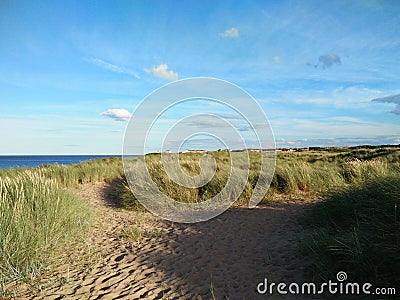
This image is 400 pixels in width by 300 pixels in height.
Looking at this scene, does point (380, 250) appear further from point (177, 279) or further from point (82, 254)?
point (82, 254)

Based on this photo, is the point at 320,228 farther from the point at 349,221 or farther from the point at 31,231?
the point at 31,231

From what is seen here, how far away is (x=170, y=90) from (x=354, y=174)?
670cm

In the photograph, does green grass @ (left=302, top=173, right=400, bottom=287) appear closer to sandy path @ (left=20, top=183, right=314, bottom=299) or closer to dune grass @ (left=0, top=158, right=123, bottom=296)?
sandy path @ (left=20, top=183, right=314, bottom=299)

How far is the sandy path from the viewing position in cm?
400

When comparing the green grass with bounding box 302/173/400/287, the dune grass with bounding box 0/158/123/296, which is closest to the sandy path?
the green grass with bounding box 302/173/400/287

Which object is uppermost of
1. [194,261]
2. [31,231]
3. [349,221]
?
[349,221]

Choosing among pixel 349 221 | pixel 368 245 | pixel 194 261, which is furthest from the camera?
pixel 349 221

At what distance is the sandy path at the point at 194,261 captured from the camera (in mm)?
4000

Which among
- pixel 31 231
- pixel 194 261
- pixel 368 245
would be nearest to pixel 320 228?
pixel 368 245

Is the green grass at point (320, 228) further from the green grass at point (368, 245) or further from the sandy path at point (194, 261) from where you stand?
the sandy path at point (194, 261)

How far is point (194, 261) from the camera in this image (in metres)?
4.94

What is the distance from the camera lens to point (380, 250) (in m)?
3.32

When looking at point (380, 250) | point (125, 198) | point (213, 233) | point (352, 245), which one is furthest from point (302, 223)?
point (125, 198)

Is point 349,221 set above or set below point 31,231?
above
